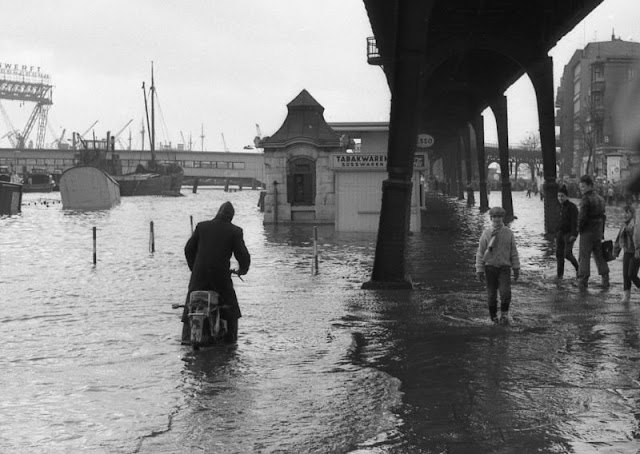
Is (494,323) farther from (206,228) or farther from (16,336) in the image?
(16,336)

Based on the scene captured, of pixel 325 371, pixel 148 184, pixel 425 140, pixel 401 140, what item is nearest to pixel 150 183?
pixel 148 184

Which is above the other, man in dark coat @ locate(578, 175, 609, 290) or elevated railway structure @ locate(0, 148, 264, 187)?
elevated railway structure @ locate(0, 148, 264, 187)

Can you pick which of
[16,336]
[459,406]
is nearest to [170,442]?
[459,406]

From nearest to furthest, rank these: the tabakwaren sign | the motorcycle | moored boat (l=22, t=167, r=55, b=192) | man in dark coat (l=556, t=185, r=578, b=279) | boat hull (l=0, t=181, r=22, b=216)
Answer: the motorcycle, man in dark coat (l=556, t=185, r=578, b=279), the tabakwaren sign, boat hull (l=0, t=181, r=22, b=216), moored boat (l=22, t=167, r=55, b=192)

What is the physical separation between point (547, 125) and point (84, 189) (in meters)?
40.7

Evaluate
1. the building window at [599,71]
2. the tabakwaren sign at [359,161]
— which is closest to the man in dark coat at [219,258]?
the building window at [599,71]

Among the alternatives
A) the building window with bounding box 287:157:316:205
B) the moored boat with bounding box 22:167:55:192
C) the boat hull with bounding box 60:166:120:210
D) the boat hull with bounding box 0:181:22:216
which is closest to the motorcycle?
the building window with bounding box 287:157:316:205

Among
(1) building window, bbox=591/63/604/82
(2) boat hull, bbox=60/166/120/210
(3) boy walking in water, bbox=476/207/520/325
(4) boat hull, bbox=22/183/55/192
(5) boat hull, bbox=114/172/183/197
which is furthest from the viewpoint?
(4) boat hull, bbox=22/183/55/192

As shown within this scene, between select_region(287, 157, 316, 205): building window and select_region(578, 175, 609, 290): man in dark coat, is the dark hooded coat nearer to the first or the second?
select_region(578, 175, 609, 290): man in dark coat

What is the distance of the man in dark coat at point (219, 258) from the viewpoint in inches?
354

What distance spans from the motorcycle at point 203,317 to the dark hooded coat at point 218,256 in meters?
0.11

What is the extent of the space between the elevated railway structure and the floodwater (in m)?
143

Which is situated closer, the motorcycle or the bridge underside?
the motorcycle

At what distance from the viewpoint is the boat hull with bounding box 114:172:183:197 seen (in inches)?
4277
